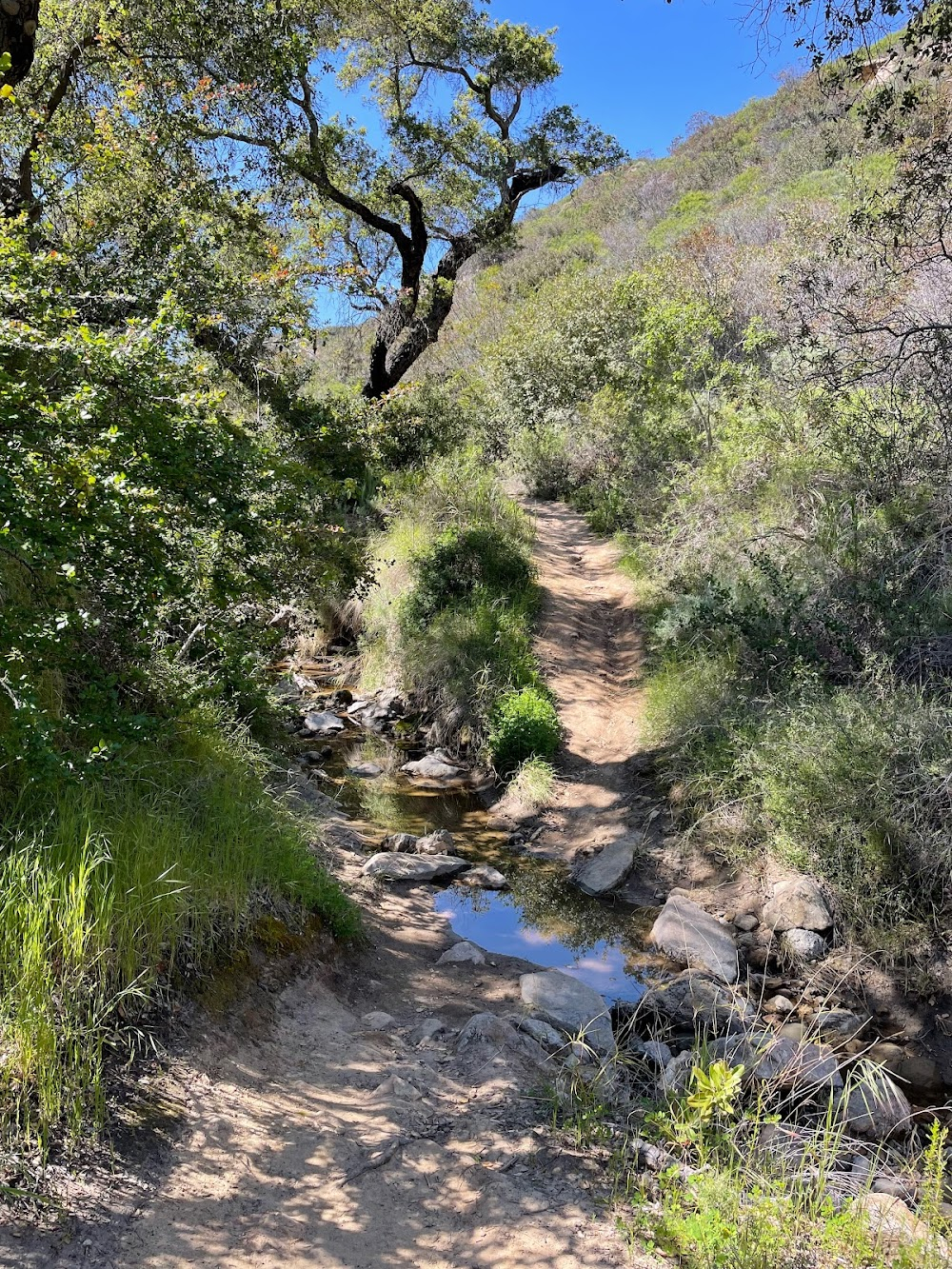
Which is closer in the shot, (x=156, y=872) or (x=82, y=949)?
(x=82, y=949)

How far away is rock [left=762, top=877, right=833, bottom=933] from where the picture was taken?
578 cm

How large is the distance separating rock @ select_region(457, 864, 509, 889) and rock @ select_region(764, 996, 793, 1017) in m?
2.29

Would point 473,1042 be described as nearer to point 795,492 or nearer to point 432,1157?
point 432,1157

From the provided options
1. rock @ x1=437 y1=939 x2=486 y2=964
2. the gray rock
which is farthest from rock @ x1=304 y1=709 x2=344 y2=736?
the gray rock

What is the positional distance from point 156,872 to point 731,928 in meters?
4.14

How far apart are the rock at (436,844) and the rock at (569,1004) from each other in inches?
81.1

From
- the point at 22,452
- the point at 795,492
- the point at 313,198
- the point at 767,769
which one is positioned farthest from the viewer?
the point at 313,198

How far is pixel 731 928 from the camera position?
608 cm

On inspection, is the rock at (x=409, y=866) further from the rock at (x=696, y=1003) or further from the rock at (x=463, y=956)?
the rock at (x=696, y=1003)

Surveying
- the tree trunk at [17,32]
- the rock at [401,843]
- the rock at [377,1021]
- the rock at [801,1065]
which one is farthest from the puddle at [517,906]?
the tree trunk at [17,32]

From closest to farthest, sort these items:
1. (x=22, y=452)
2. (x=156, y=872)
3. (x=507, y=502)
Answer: (x=22, y=452) → (x=156, y=872) → (x=507, y=502)

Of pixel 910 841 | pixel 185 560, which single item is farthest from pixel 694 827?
pixel 185 560

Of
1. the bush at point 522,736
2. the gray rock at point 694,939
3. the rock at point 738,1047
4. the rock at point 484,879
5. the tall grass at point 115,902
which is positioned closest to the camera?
the tall grass at point 115,902

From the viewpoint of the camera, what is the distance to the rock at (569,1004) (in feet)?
15.0
